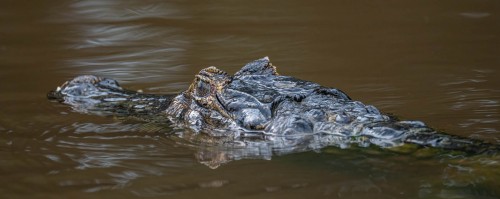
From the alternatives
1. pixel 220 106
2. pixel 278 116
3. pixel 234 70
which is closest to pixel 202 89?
pixel 220 106

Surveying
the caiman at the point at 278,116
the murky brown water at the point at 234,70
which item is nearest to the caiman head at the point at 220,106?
the caiman at the point at 278,116

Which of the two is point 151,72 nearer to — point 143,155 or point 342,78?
point 342,78

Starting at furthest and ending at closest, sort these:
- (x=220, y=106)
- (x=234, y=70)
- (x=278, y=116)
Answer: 1. (x=234, y=70)
2. (x=220, y=106)
3. (x=278, y=116)

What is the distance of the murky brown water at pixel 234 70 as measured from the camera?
3262 mm

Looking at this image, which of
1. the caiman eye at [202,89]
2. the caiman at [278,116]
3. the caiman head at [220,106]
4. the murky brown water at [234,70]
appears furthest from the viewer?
the caiman eye at [202,89]

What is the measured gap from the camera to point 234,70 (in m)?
6.02

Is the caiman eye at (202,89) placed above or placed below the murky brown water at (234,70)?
above

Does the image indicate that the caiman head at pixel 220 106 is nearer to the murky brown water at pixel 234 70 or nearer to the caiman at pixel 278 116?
Result: the caiman at pixel 278 116

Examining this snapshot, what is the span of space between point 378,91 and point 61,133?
80.3 inches

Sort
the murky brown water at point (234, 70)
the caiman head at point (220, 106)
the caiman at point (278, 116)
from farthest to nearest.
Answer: the caiman head at point (220, 106) < the caiman at point (278, 116) < the murky brown water at point (234, 70)

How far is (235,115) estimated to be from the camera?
4.07m

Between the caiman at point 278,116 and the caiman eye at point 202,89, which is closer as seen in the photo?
the caiman at point 278,116

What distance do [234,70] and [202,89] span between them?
1787 mm

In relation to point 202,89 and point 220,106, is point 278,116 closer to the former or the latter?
point 220,106
